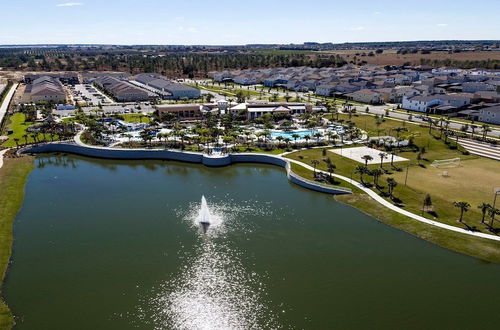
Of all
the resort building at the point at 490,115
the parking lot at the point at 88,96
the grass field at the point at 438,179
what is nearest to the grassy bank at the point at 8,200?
the grass field at the point at 438,179

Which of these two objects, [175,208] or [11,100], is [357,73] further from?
[175,208]

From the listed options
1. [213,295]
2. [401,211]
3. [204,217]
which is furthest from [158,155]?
[401,211]

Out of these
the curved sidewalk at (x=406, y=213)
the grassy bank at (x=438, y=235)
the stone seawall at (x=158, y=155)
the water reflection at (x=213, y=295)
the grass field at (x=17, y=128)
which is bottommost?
the water reflection at (x=213, y=295)

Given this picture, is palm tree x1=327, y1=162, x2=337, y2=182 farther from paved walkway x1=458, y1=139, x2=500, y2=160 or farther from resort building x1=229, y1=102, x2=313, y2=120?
resort building x1=229, y1=102, x2=313, y2=120

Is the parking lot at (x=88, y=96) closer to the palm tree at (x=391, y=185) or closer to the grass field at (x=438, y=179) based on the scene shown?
the grass field at (x=438, y=179)

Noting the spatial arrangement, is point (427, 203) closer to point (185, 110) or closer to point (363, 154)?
point (363, 154)

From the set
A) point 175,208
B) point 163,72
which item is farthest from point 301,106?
point 163,72
